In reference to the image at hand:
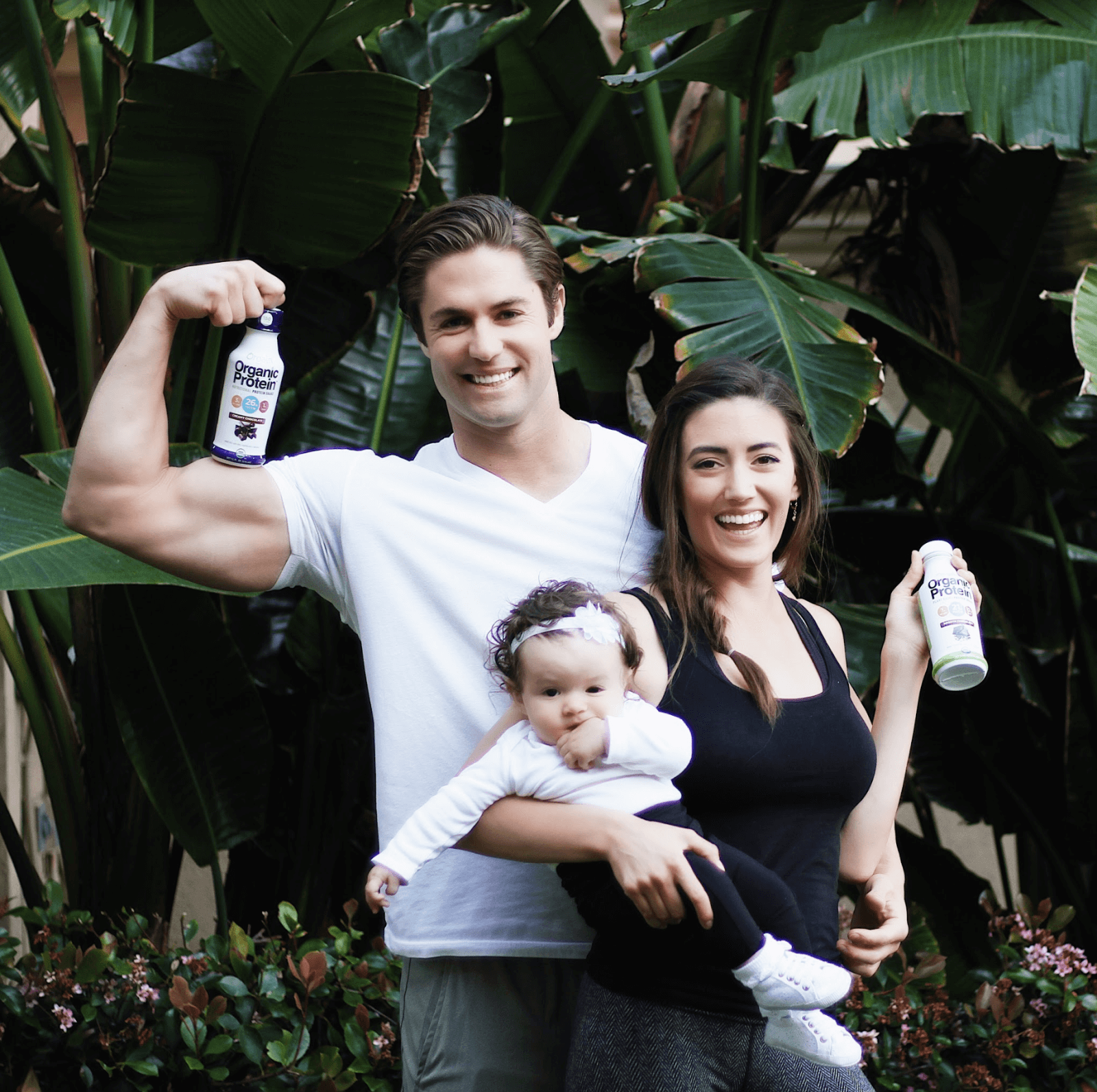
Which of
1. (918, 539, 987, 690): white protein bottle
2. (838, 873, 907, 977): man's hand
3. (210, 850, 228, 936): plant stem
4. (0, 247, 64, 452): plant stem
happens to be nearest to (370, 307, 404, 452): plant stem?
(0, 247, 64, 452): plant stem

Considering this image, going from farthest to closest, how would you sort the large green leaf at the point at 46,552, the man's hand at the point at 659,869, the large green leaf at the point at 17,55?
the large green leaf at the point at 17,55 → the large green leaf at the point at 46,552 → the man's hand at the point at 659,869

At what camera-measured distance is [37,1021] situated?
2.62 m

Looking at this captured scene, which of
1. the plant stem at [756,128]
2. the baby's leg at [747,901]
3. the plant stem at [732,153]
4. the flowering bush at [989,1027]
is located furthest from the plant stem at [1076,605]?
the baby's leg at [747,901]

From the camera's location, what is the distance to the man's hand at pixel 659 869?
1.47 m

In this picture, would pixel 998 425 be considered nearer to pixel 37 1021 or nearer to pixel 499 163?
pixel 499 163

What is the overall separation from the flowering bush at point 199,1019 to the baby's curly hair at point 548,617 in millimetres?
1261

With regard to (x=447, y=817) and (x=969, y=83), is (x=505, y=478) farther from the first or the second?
(x=969, y=83)

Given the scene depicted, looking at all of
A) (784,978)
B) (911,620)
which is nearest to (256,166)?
(911,620)

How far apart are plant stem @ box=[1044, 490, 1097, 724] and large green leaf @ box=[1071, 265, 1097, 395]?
0.98 metres

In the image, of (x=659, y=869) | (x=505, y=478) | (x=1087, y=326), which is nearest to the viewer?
(x=659, y=869)

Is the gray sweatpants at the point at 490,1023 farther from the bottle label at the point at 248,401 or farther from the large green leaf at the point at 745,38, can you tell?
the large green leaf at the point at 745,38

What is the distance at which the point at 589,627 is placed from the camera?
1596 millimetres

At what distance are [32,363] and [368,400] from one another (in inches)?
36.1

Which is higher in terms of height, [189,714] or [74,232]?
[74,232]
